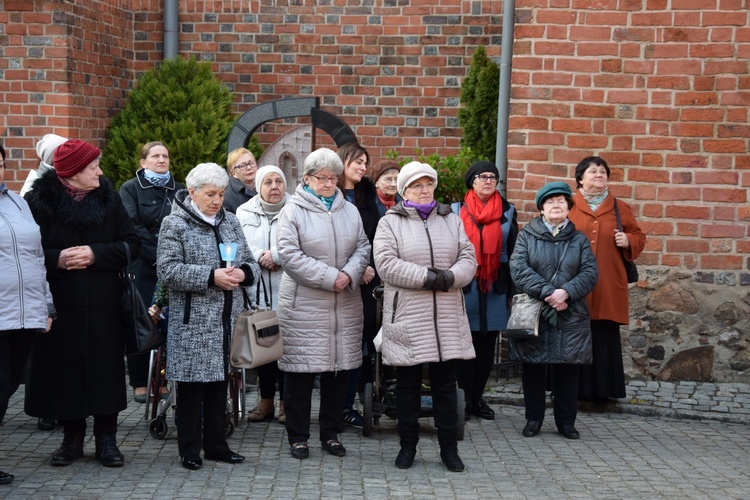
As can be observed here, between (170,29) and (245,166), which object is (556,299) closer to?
(245,166)

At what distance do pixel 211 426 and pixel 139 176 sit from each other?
2.24m

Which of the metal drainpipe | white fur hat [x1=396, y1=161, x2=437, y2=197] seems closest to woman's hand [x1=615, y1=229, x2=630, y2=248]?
white fur hat [x1=396, y1=161, x2=437, y2=197]

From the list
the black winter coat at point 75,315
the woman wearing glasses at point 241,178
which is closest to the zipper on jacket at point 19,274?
the black winter coat at point 75,315

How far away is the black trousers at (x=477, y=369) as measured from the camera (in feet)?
24.8

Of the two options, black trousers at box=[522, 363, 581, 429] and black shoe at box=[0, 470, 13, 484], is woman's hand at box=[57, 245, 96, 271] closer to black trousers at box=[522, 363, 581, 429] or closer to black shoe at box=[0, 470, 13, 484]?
black shoe at box=[0, 470, 13, 484]

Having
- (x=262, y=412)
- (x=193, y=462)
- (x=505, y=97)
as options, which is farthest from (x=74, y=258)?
(x=505, y=97)

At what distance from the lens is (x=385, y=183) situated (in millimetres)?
7504

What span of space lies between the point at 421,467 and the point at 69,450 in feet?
6.41

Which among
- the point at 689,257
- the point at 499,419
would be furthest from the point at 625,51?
the point at 499,419

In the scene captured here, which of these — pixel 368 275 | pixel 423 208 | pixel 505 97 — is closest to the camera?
pixel 423 208

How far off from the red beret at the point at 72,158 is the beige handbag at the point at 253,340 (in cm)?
117

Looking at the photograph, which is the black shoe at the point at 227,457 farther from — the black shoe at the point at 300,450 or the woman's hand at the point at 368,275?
the woman's hand at the point at 368,275

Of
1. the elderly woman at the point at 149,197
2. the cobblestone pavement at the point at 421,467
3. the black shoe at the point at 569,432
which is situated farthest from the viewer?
the elderly woman at the point at 149,197

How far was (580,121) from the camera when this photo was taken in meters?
8.38
